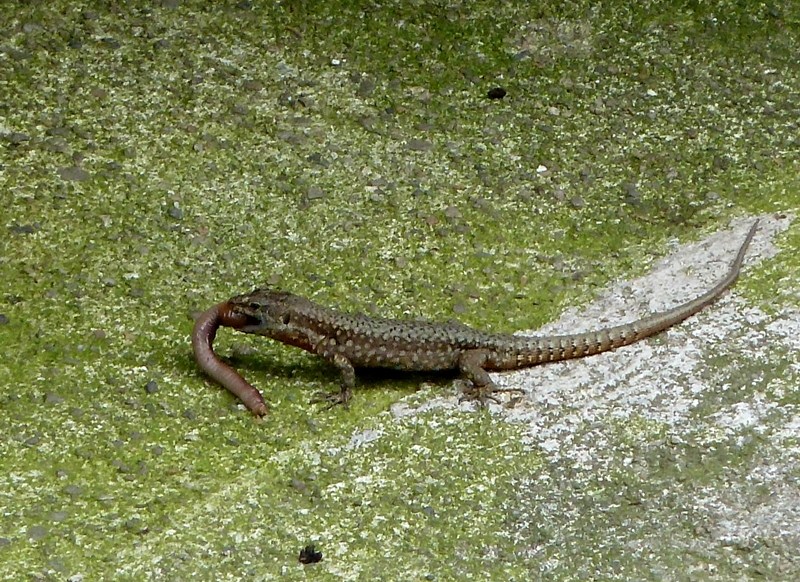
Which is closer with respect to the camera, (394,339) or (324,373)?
(394,339)

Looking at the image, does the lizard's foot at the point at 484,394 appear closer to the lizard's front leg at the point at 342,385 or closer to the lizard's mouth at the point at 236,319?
the lizard's front leg at the point at 342,385

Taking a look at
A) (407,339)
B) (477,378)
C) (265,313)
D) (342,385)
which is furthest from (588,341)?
(265,313)

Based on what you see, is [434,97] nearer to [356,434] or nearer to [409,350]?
[409,350]

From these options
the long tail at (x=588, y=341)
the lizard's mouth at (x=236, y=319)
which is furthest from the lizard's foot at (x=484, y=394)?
the lizard's mouth at (x=236, y=319)

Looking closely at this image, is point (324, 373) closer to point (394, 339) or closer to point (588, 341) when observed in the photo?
point (394, 339)

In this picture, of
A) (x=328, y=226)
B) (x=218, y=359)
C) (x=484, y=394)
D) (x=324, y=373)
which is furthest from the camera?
(x=328, y=226)

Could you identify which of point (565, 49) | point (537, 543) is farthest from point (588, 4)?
point (537, 543)

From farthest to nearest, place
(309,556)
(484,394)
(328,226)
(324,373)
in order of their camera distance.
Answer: (328,226), (324,373), (484,394), (309,556)
